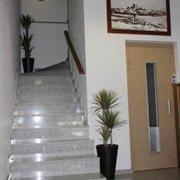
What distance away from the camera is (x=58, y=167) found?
13.9 feet

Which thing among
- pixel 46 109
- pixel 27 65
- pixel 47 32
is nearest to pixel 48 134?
pixel 46 109

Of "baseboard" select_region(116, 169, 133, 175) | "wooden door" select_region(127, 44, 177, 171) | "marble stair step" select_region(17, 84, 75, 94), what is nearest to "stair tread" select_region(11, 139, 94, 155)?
"baseboard" select_region(116, 169, 133, 175)

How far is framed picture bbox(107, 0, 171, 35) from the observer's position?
5.25 meters

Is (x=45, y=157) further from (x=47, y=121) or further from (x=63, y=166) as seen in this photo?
(x=47, y=121)

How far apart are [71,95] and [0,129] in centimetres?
264

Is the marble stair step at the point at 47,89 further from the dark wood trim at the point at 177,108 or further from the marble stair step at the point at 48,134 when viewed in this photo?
the dark wood trim at the point at 177,108

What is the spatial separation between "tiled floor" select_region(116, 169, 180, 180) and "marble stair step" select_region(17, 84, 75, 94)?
6.96ft

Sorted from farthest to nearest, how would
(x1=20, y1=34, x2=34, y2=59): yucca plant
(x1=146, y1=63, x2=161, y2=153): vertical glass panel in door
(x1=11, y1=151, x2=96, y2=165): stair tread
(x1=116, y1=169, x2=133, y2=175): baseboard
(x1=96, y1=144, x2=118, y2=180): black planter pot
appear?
(x1=20, y1=34, x2=34, y2=59): yucca plant → (x1=146, y1=63, x2=161, y2=153): vertical glass panel in door → (x1=116, y1=169, x2=133, y2=175): baseboard → (x1=96, y1=144, x2=118, y2=180): black planter pot → (x1=11, y1=151, x2=96, y2=165): stair tread

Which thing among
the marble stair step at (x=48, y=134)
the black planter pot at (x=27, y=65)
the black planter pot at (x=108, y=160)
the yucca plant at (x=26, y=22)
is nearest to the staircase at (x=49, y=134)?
the marble stair step at (x=48, y=134)

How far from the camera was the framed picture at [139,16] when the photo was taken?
5.25m

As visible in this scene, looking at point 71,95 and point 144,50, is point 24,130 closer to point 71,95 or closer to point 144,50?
point 71,95

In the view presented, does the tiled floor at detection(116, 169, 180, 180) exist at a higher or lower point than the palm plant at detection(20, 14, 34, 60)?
lower

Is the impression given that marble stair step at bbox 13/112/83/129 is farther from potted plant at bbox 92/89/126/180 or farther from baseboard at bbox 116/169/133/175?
baseboard at bbox 116/169/133/175

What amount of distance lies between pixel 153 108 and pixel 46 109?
2.01 metres
